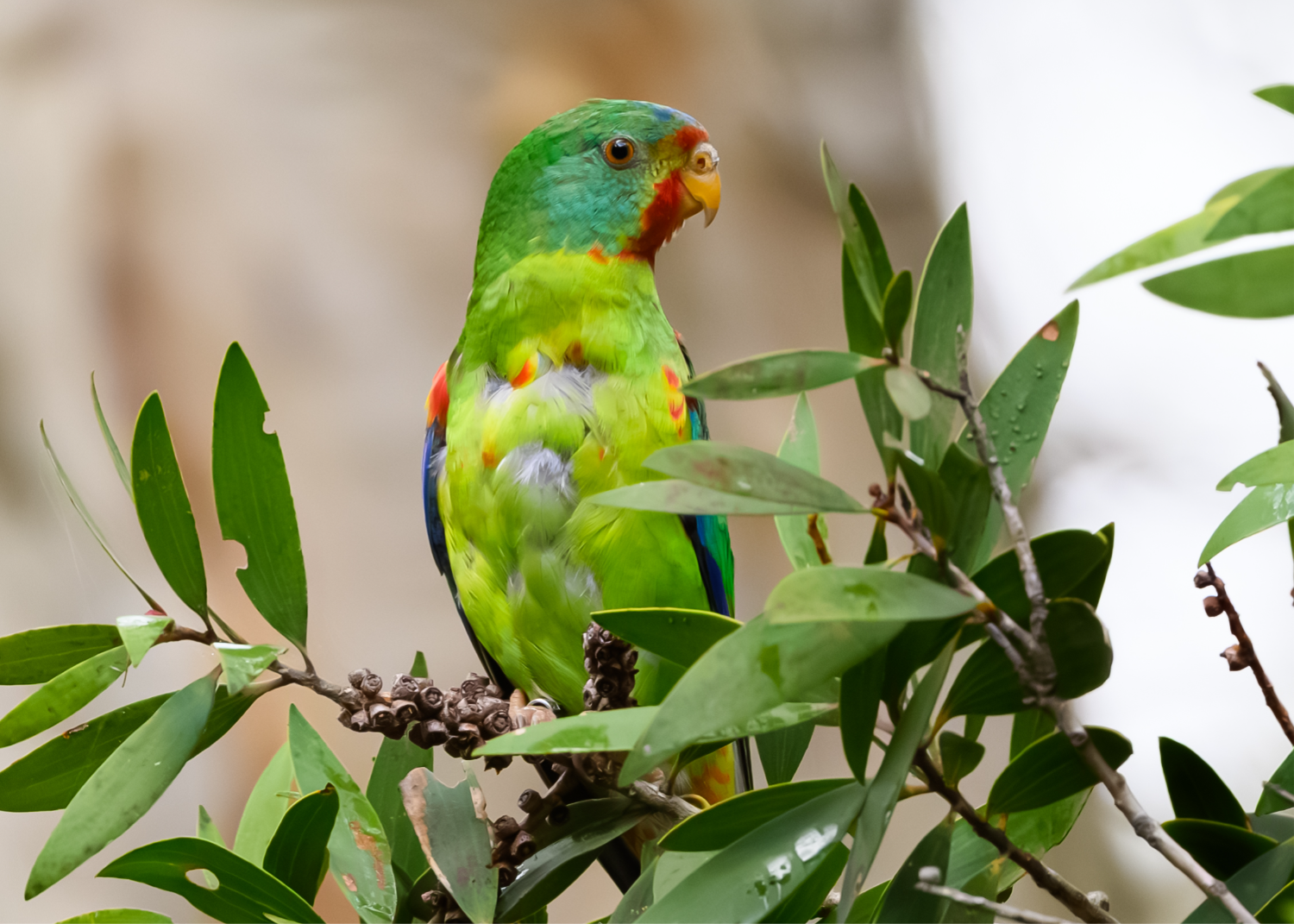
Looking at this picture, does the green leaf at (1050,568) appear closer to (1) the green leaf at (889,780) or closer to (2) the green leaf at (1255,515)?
(1) the green leaf at (889,780)

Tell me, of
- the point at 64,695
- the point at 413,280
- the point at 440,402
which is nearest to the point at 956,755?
the point at 64,695

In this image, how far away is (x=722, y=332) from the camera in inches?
108

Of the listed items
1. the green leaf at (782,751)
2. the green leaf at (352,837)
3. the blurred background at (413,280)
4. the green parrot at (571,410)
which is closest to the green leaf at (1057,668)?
the green leaf at (782,751)

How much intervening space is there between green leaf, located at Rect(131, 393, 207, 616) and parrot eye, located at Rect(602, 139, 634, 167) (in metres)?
0.65

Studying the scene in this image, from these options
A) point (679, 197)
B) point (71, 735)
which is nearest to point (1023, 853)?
point (71, 735)

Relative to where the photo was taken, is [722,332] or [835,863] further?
[722,332]

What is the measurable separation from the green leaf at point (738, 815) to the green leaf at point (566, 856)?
6.5 inches

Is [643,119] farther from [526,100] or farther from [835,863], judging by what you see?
[526,100]

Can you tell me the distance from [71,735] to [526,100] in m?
2.32

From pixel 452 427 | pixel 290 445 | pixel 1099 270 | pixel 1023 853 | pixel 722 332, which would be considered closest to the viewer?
pixel 1099 270

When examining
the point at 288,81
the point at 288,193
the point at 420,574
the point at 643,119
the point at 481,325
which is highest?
the point at 288,81

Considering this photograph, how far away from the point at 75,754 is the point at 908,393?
0.55 m

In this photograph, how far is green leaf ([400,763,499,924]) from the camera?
56 cm

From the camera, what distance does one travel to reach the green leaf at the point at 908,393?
13.9 inches
